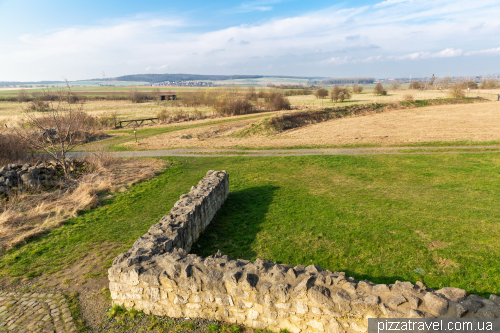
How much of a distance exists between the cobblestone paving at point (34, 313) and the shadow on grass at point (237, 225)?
371 cm

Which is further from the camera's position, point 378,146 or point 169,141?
point 169,141

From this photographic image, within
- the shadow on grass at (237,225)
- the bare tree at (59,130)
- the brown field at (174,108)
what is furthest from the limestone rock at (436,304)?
the brown field at (174,108)

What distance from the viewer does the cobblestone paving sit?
5930 millimetres

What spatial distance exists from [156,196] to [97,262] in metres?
5.86

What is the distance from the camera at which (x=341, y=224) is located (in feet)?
34.1

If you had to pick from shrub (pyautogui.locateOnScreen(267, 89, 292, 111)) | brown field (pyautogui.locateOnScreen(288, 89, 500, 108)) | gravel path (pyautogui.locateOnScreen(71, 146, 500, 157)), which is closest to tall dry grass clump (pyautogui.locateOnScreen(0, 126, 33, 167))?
gravel path (pyautogui.locateOnScreen(71, 146, 500, 157))

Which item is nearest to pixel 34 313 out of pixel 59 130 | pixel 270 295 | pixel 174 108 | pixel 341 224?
pixel 270 295

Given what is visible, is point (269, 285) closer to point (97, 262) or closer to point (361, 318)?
point (361, 318)

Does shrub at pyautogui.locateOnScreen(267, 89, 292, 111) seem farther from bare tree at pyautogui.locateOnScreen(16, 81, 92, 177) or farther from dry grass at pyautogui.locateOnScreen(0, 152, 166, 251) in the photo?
dry grass at pyautogui.locateOnScreen(0, 152, 166, 251)

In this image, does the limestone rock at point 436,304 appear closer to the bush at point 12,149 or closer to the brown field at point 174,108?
the bush at point 12,149

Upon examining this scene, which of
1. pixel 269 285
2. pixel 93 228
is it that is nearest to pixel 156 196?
pixel 93 228

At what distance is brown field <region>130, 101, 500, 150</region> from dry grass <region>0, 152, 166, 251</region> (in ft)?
32.8

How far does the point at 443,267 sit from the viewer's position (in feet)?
25.1

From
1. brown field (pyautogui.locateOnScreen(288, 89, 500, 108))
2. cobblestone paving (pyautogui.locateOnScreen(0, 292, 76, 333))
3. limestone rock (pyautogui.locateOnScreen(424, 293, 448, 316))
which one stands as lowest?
cobblestone paving (pyautogui.locateOnScreen(0, 292, 76, 333))
